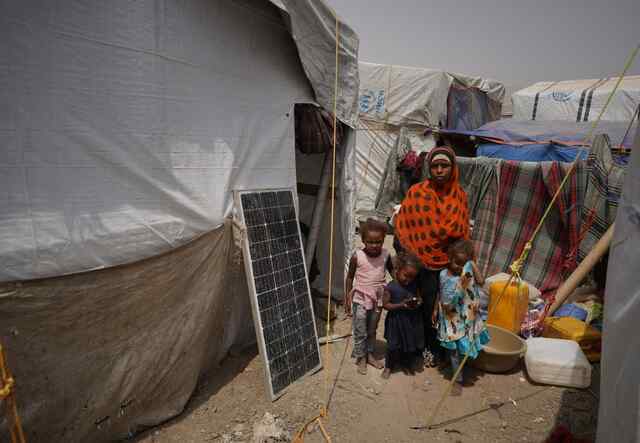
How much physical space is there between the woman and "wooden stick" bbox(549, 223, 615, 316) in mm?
1955

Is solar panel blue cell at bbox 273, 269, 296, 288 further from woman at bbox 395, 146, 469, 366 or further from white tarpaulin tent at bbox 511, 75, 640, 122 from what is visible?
white tarpaulin tent at bbox 511, 75, 640, 122

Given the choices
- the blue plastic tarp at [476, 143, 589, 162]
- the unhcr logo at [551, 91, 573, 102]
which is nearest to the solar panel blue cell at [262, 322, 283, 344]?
the blue plastic tarp at [476, 143, 589, 162]

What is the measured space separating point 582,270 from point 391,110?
614cm

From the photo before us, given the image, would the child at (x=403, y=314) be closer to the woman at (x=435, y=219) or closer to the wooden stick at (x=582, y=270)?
the woman at (x=435, y=219)

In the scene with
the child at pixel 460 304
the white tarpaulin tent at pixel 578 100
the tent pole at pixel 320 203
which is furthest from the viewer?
the white tarpaulin tent at pixel 578 100

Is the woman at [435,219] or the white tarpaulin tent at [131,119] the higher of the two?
the white tarpaulin tent at [131,119]

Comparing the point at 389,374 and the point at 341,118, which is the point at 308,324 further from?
the point at 341,118

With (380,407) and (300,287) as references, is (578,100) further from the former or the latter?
(380,407)

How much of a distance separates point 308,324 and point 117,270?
68.3 inches

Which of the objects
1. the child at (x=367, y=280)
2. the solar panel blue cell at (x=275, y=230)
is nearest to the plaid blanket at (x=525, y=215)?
the child at (x=367, y=280)

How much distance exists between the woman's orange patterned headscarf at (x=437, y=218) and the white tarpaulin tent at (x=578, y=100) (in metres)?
8.91

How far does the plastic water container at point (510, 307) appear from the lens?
395 centimetres

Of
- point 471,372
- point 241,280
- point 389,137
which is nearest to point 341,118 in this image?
point 241,280

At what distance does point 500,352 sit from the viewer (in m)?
3.37
